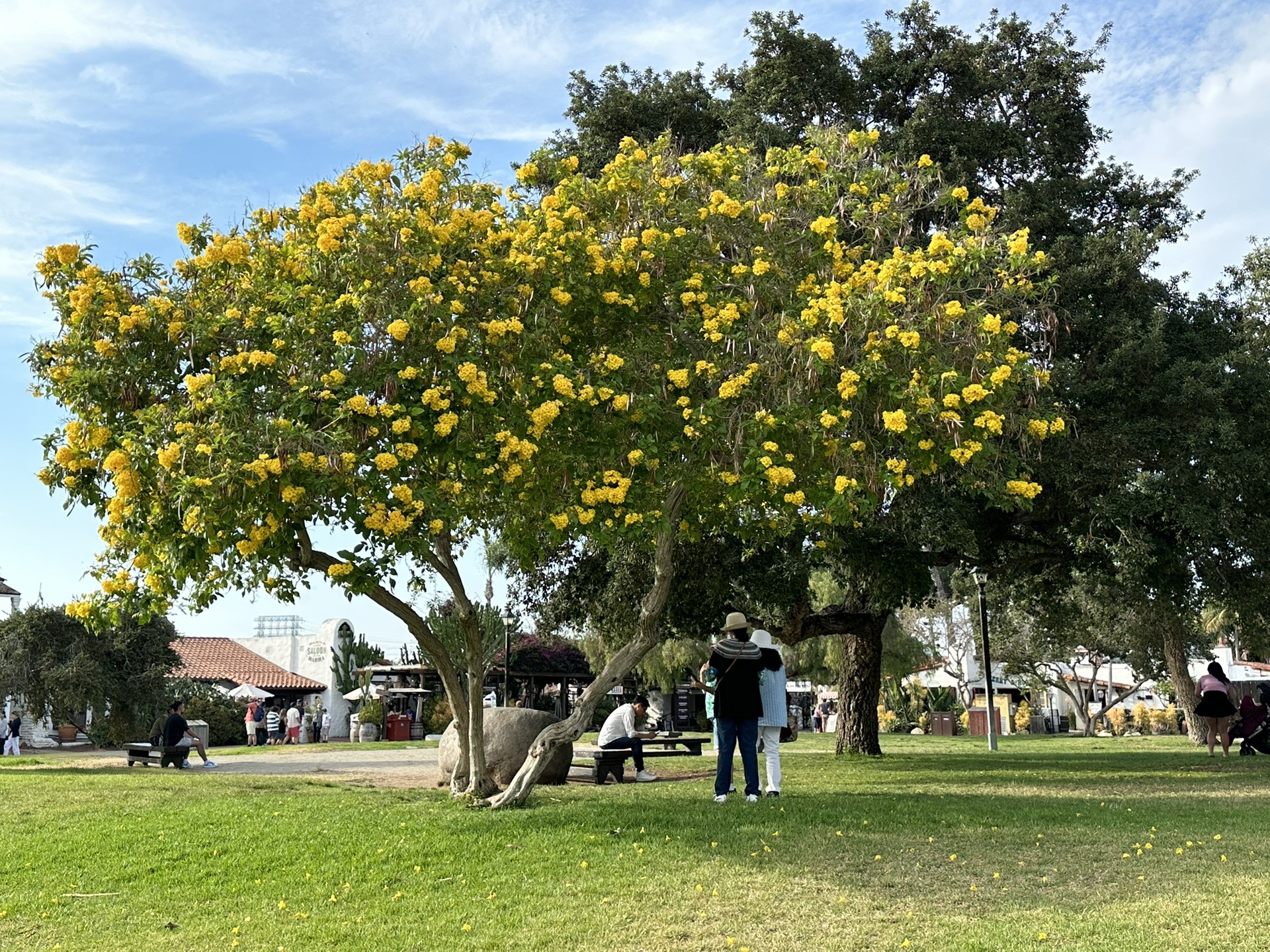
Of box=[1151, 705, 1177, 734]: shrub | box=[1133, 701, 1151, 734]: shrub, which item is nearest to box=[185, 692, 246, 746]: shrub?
box=[1133, 701, 1151, 734]: shrub

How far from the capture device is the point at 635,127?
18.5m

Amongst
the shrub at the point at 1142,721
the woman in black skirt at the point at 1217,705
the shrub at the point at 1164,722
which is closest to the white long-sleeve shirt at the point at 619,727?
the woman in black skirt at the point at 1217,705

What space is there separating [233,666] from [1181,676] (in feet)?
125

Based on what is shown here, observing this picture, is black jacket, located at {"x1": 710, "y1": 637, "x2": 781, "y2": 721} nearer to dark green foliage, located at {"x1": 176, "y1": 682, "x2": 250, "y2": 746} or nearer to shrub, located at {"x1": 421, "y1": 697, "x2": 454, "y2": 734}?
dark green foliage, located at {"x1": 176, "y1": 682, "x2": 250, "y2": 746}

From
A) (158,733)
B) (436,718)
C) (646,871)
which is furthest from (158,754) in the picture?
(436,718)

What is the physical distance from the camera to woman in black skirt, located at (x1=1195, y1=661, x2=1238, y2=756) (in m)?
17.6

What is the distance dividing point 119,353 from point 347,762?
1396cm

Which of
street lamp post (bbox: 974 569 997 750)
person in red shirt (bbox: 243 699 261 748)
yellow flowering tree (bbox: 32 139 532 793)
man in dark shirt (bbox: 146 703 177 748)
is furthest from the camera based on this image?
person in red shirt (bbox: 243 699 261 748)

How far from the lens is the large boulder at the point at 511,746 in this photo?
1389 cm

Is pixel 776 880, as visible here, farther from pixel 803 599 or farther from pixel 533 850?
pixel 803 599

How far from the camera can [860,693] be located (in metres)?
21.4

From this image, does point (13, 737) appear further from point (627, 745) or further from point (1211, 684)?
point (1211, 684)

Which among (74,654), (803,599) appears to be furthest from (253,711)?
(803,599)

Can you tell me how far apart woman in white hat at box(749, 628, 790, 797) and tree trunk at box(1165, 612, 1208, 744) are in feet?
56.1
